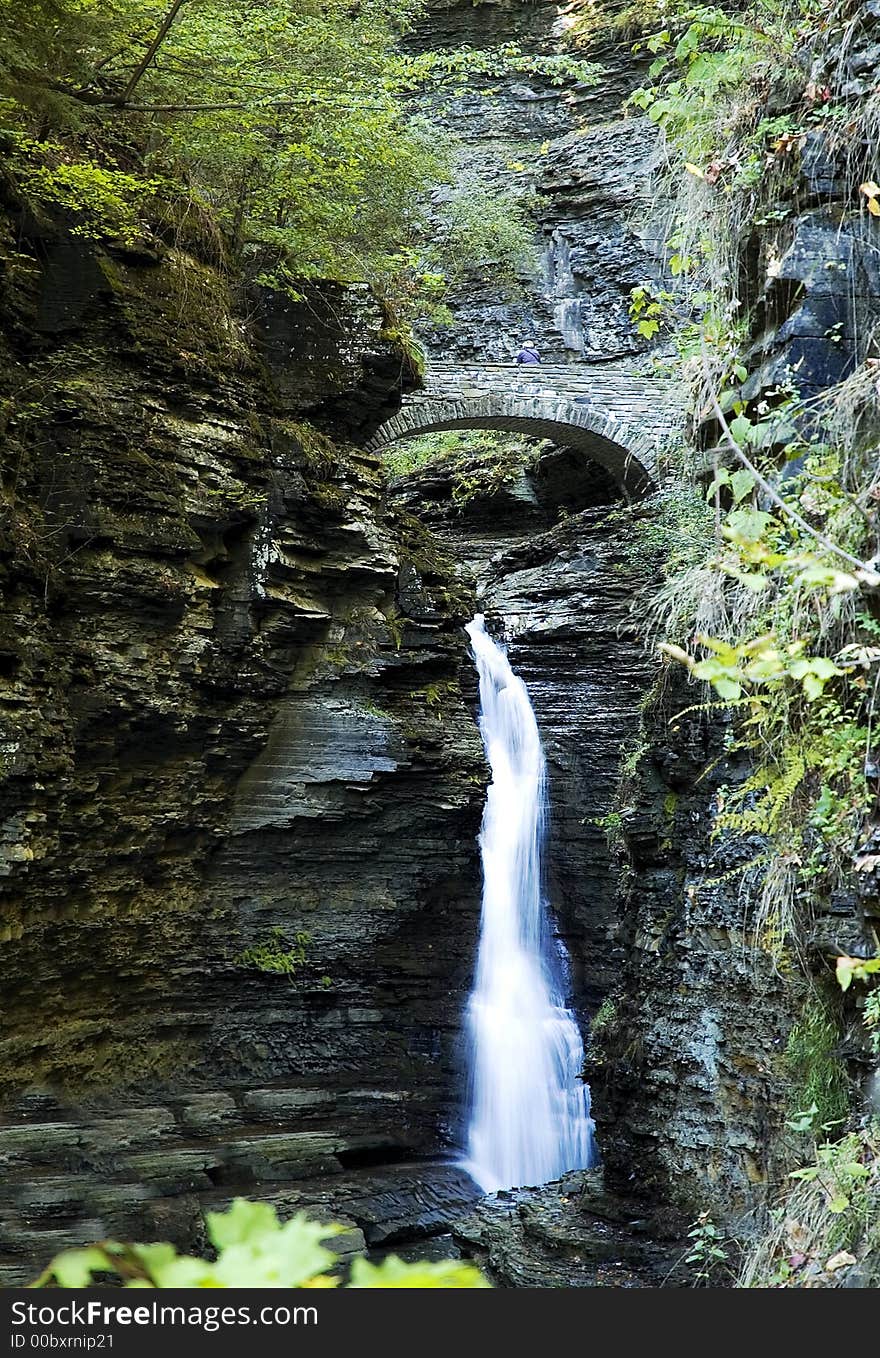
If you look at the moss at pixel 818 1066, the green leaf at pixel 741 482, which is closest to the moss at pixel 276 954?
the moss at pixel 818 1066

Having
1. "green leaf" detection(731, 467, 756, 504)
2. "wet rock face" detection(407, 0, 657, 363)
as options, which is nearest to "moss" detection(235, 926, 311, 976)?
"green leaf" detection(731, 467, 756, 504)

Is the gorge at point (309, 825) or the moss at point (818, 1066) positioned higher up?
the gorge at point (309, 825)

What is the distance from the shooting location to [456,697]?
406 inches

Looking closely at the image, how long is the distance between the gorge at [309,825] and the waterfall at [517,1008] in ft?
0.38

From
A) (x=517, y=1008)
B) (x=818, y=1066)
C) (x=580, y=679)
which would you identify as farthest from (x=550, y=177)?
(x=818, y=1066)

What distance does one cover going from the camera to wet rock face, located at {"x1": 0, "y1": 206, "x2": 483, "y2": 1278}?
7.59 m

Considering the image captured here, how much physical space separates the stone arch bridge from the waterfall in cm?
626

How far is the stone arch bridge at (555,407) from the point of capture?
675 inches

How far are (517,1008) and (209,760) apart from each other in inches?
153

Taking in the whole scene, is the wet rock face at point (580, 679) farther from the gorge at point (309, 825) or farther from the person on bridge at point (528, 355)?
the person on bridge at point (528, 355)

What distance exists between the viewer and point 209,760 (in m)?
8.75

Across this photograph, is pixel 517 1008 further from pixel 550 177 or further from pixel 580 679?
pixel 550 177

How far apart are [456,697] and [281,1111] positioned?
3.89m

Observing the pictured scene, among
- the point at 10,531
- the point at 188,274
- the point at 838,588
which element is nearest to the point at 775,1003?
the point at 838,588
